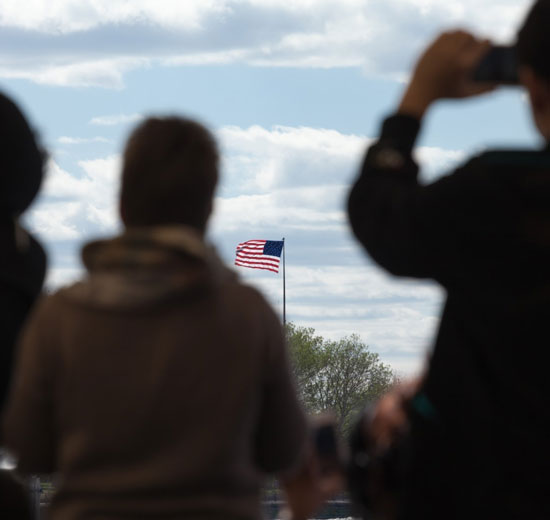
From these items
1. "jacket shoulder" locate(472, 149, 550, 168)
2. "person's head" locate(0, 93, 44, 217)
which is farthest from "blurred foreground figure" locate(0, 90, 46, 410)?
"jacket shoulder" locate(472, 149, 550, 168)

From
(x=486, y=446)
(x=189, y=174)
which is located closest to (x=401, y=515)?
(x=486, y=446)

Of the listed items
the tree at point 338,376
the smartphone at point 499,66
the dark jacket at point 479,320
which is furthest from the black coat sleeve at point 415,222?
the tree at point 338,376

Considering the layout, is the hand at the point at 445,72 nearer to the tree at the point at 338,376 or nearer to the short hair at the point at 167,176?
the short hair at the point at 167,176

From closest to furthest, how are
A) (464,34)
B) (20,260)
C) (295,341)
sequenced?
(464,34) → (20,260) → (295,341)

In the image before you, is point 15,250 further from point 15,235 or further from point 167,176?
point 167,176

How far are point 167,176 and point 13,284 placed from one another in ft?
1.86

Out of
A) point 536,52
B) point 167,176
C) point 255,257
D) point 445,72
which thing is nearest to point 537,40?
point 536,52

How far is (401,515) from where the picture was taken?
97.3 inches

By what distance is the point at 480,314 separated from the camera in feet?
8.02

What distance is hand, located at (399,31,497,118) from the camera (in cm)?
256

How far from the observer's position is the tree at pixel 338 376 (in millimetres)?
91562

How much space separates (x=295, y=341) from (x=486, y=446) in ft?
310

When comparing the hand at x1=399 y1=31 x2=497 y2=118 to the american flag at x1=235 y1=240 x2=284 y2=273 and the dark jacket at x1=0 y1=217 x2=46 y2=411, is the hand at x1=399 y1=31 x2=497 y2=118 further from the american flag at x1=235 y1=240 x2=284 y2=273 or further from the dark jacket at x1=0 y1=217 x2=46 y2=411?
the american flag at x1=235 y1=240 x2=284 y2=273

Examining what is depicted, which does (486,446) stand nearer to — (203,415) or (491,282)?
(491,282)
